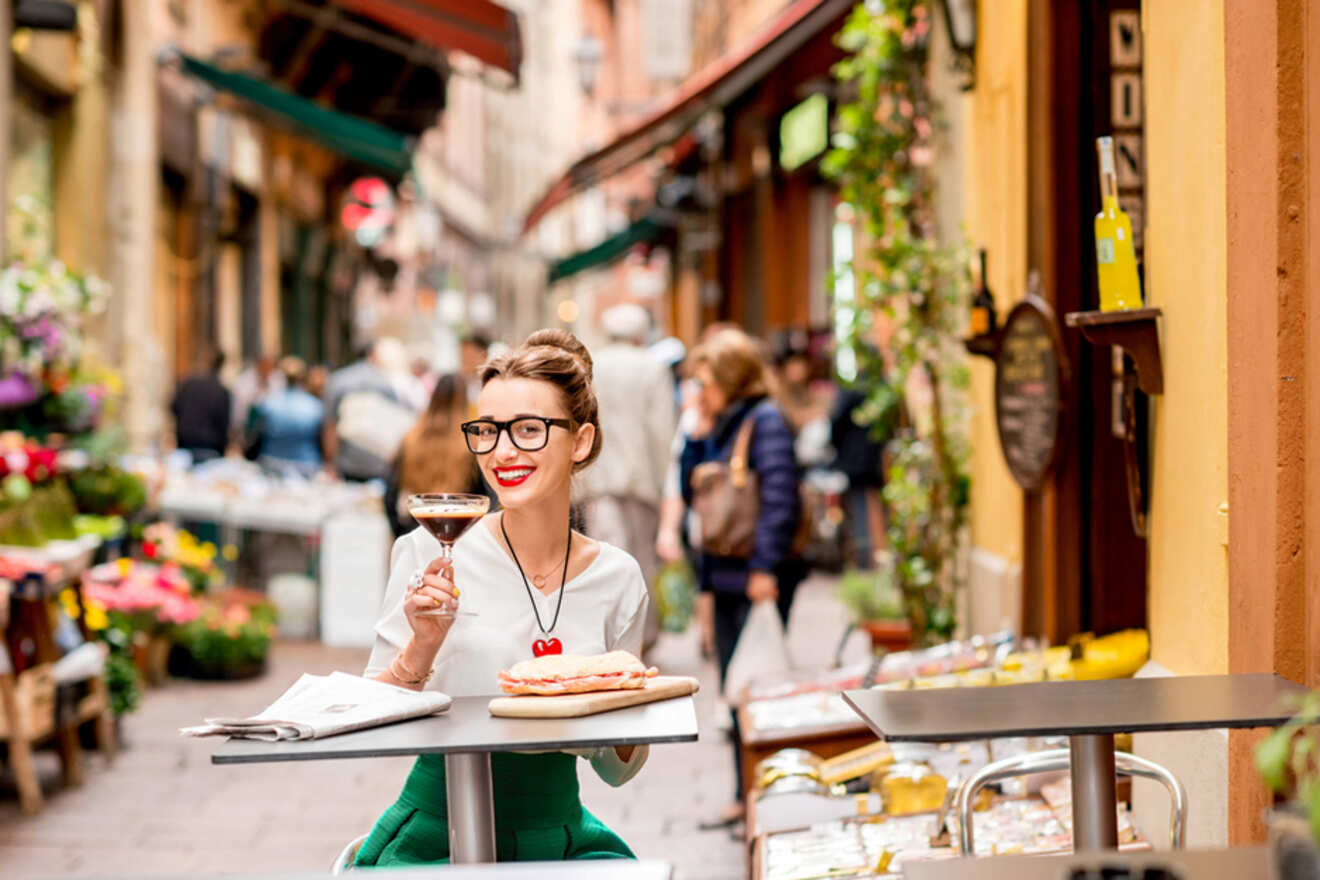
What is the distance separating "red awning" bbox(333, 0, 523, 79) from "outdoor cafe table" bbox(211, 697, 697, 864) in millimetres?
8763

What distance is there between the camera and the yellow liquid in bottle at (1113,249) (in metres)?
4.03

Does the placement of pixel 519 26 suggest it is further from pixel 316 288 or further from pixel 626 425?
pixel 316 288

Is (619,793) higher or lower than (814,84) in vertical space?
lower

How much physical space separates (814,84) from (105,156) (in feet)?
20.4

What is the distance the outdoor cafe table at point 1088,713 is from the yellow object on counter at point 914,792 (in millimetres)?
1643

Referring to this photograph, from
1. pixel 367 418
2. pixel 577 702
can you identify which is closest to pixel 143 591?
pixel 367 418

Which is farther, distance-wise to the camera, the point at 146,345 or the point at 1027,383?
the point at 146,345

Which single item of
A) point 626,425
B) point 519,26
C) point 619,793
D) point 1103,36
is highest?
point 519,26

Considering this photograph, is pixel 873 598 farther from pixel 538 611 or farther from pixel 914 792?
pixel 538 611

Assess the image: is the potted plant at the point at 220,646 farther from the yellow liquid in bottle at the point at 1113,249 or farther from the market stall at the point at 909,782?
the yellow liquid in bottle at the point at 1113,249

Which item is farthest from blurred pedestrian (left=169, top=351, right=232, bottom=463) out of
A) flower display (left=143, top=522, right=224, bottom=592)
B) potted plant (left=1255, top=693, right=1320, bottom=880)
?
potted plant (left=1255, top=693, right=1320, bottom=880)

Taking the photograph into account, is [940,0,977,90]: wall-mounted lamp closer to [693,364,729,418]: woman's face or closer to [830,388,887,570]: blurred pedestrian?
[693,364,729,418]: woman's face

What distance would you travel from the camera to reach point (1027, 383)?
18.4 feet

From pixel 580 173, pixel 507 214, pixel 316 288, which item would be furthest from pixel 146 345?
pixel 507 214
